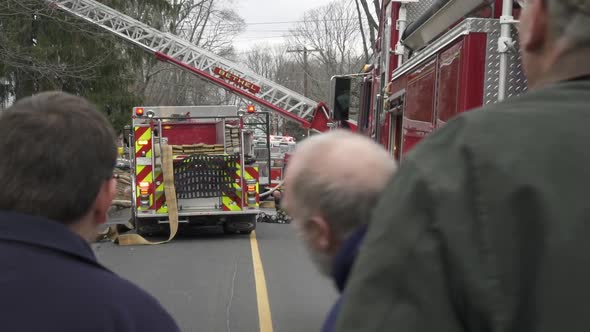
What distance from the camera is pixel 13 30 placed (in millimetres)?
15891

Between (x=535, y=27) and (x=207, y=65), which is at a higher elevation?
(x=207, y=65)

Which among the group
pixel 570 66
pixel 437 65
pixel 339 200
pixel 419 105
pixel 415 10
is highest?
pixel 415 10

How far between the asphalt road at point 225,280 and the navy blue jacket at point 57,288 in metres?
4.85

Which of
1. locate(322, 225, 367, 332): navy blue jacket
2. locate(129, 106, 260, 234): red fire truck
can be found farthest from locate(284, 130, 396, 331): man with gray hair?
locate(129, 106, 260, 234): red fire truck

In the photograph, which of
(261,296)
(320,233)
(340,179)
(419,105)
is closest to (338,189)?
(340,179)

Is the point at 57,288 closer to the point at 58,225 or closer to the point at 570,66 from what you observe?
the point at 58,225

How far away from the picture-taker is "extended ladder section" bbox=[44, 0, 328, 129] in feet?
65.5

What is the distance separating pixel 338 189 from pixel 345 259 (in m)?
0.15

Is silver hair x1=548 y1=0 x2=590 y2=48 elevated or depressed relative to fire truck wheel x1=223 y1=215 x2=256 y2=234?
elevated

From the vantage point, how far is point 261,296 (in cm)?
785

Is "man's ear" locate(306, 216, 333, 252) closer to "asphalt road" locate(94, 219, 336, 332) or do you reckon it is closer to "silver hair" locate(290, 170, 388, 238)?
"silver hair" locate(290, 170, 388, 238)

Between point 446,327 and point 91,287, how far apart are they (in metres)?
0.93

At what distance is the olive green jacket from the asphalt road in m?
5.51

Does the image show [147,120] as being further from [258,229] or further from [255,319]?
[255,319]
